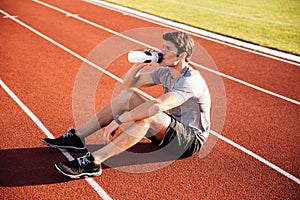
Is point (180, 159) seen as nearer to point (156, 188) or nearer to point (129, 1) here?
point (156, 188)

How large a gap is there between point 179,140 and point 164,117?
379mm

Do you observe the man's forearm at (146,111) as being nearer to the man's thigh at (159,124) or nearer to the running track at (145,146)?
the man's thigh at (159,124)

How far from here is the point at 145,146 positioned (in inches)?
177

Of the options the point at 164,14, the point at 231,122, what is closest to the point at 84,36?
the point at 164,14

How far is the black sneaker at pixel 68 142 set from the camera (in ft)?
13.7

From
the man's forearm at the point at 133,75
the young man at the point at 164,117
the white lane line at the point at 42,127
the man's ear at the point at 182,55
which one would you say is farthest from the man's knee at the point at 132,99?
the white lane line at the point at 42,127

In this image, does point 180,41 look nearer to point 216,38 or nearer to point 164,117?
point 164,117

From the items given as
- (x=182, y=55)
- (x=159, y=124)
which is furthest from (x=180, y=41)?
(x=159, y=124)

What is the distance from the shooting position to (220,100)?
6.04 meters

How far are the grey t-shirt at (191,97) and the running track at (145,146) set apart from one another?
565 mm

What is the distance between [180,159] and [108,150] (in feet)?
3.47

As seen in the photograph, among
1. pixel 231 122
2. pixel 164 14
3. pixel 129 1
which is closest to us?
pixel 231 122

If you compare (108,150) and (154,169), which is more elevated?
(108,150)

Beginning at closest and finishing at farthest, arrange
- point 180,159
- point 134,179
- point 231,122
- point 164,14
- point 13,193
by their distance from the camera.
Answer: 1. point 13,193
2. point 134,179
3. point 180,159
4. point 231,122
5. point 164,14
